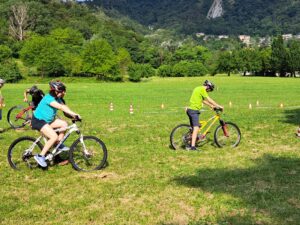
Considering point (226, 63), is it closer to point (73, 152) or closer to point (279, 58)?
point (279, 58)

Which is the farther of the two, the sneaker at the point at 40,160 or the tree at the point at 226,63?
the tree at the point at 226,63

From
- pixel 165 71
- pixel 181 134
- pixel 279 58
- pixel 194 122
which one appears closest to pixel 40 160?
pixel 181 134

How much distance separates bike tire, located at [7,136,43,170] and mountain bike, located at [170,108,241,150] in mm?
→ 4816

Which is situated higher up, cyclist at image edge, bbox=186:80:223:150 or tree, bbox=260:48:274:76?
tree, bbox=260:48:274:76

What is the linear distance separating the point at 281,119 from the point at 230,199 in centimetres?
1292

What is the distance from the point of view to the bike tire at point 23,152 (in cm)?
1095

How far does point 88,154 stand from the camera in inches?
427

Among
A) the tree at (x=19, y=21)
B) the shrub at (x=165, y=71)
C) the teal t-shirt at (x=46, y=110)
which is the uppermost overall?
the tree at (x=19, y=21)

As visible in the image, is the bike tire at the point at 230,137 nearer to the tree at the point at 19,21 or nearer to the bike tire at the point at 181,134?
the bike tire at the point at 181,134

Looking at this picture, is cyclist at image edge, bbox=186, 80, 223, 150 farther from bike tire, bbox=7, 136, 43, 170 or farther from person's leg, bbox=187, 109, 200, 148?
bike tire, bbox=7, 136, 43, 170

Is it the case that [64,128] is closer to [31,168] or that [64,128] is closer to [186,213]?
[31,168]

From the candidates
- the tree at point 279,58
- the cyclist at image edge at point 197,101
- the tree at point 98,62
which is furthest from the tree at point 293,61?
the cyclist at image edge at point 197,101

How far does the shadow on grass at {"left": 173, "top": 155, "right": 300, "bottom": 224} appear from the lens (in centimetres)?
756

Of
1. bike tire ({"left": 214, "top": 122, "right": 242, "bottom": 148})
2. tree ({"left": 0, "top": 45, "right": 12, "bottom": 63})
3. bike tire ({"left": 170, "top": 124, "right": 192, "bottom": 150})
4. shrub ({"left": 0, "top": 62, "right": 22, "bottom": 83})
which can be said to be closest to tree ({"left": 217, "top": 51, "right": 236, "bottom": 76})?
shrub ({"left": 0, "top": 62, "right": 22, "bottom": 83})
